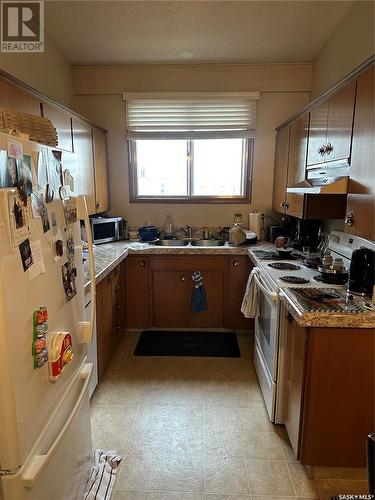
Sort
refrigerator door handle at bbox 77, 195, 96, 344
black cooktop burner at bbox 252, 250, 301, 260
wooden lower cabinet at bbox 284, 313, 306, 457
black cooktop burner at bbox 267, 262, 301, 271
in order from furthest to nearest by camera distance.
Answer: black cooktop burner at bbox 252, 250, 301, 260 → black cooktop burner at bbox 267, 262, 301, 271 → wooden lower cabinet at bbox 284, 313, 306, 457 → refrigerator door handle at bbox 77, 195, 96, 344

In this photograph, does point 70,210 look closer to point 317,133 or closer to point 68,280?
point 68,280

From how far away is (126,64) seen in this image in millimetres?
3484

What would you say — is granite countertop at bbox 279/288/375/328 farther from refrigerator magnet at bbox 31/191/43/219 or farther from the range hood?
refrigerator magnet at bbox 31/191/43/219

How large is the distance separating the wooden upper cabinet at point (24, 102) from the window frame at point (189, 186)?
1.59 m

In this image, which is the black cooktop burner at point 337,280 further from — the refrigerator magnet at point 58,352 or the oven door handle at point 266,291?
the refrigerator magnet at point 58,352

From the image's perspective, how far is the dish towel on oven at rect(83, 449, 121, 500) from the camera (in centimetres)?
164

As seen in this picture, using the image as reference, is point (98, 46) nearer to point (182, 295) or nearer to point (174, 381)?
point (182, 295)

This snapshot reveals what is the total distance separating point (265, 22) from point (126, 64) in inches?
59.5

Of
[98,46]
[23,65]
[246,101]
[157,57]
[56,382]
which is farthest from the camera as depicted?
[246,101]

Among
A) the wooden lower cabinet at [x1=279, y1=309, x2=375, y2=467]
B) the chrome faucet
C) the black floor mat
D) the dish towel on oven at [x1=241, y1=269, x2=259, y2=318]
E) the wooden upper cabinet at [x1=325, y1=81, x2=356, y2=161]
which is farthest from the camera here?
the chrome faucet

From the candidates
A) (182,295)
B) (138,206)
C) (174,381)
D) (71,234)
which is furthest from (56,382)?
(138,206)

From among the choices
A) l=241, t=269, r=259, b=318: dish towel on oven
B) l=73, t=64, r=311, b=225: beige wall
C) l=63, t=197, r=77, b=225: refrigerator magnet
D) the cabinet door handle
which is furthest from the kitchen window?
l=63, t=197, r=77, b=225: refrigerator magnet

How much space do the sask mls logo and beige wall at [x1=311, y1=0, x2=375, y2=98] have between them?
2.24m

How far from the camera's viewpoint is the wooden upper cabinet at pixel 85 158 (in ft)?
9.25
